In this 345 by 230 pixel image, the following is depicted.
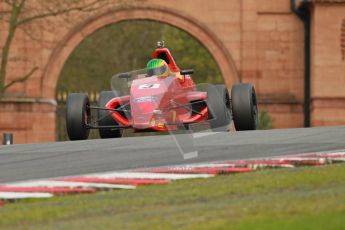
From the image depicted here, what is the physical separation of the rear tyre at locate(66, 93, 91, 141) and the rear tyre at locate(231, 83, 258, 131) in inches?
92.7

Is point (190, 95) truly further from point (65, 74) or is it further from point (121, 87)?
point (65, 74)

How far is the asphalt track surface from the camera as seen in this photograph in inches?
594

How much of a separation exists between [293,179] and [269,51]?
960 inches

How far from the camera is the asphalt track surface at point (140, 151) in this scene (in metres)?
15.1

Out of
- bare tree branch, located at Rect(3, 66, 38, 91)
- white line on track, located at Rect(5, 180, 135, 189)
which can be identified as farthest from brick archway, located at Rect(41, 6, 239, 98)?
white line on track, located at Rect(5, 180, 135, 189)

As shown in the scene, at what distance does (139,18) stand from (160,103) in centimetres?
1716

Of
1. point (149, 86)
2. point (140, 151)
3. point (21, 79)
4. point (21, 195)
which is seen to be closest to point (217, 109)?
point (149, 86)

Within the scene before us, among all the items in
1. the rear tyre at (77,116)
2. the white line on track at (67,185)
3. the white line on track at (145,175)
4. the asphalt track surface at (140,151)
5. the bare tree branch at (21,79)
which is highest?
the bare tree branch at (21,79)

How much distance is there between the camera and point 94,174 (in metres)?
14.2

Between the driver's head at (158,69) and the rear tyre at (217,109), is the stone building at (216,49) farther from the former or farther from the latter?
the driver's head at (158,69)

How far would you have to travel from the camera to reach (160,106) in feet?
65.8

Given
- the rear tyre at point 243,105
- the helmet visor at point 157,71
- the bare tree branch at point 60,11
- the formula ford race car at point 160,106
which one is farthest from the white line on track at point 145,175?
the bare tree branch at point 60,11

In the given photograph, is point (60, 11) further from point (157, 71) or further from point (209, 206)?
point (209, 206)

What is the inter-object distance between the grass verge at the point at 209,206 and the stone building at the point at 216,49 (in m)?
23.4
